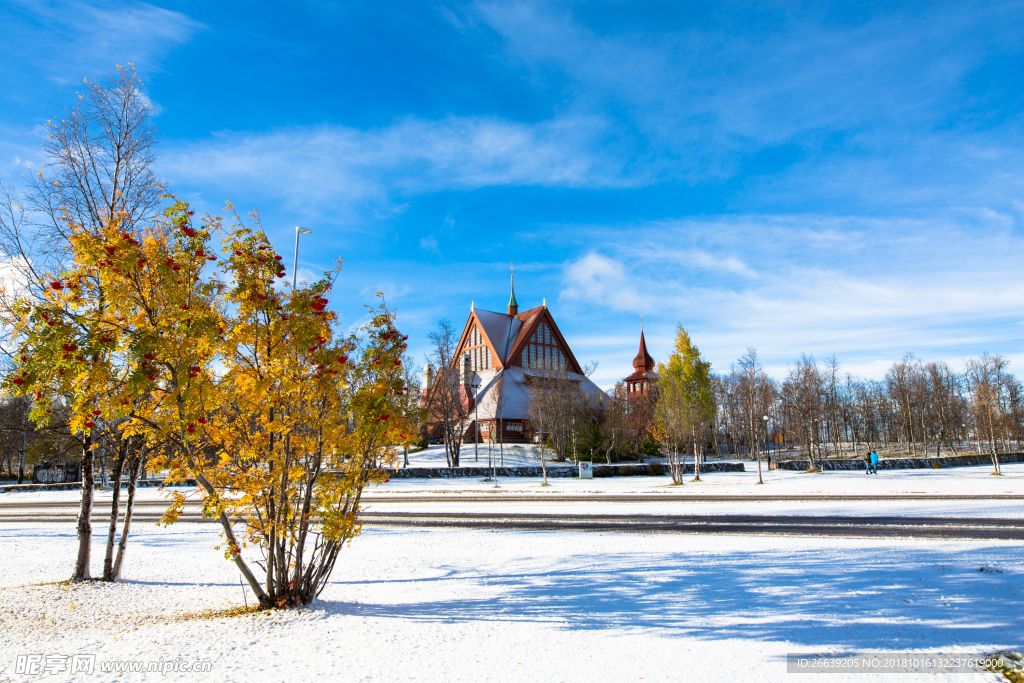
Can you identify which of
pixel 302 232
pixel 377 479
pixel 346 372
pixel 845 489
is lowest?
pixel 845 489

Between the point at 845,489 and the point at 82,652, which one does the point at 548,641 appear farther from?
the point at 845,489

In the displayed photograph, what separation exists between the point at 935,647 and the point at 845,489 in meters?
20.3

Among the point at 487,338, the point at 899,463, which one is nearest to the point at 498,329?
the point at 487,338

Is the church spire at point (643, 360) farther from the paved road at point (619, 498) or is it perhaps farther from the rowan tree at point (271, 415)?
the rowan tree at point (271, 415)

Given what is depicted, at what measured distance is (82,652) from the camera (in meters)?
5.57

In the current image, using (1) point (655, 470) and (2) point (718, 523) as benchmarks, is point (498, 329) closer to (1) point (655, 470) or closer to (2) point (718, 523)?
(1) point (655, 470)

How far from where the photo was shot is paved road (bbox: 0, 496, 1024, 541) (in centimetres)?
1134

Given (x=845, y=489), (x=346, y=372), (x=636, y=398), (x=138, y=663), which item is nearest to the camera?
(x=138, y=663)

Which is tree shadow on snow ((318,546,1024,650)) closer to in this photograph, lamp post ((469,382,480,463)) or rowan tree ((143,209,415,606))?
rowan tree ((143,209,415,606))

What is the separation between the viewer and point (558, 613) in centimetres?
641

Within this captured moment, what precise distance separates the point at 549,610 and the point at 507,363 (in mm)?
49990

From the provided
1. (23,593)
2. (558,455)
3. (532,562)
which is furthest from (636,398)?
(23,593)

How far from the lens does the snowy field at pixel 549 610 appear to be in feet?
16.4

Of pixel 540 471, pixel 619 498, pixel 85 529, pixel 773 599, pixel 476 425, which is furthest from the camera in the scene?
pixel 476 425
